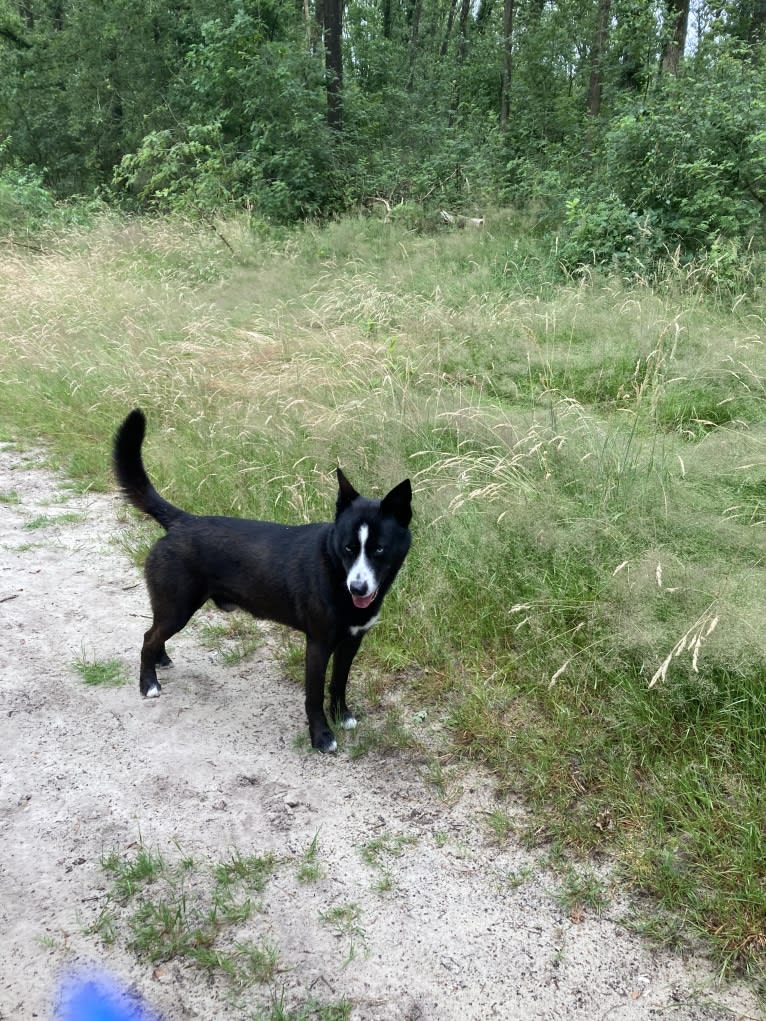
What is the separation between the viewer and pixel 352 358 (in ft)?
17.8

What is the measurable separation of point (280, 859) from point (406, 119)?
1602 cm

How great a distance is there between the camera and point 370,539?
265 cm

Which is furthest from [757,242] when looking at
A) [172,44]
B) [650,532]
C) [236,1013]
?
[172,44]

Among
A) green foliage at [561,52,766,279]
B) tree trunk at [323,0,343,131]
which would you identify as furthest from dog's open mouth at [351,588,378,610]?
tree trunk at [323,0,343,131]

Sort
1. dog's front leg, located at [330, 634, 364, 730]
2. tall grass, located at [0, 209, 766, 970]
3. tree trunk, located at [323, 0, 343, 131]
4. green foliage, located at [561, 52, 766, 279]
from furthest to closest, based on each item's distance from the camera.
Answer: tree trunk, located at [323, 0, 343, 131] < green foliage, located at [561, 52, 766, 279] < dog's front leg, located at [330, 634, 364, 730] < tall grass, located at [0, 209, 766, 970]

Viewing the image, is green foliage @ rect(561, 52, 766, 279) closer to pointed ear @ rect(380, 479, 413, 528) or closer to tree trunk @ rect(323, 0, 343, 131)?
pointed ear @ rect(380, 479, 413, 528)

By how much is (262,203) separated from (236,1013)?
38.9 feet

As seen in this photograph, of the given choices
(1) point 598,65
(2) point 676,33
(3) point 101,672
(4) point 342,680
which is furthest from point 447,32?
(4) point 342,680

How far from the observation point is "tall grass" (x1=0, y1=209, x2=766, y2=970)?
8.42ft

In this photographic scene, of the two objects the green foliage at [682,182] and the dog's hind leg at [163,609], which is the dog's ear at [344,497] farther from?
the green foliage at [682,182]

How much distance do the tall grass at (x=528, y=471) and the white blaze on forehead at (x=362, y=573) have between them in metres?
0.78

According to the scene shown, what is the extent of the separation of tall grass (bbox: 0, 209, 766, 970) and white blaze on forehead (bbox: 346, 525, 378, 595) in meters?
0.78

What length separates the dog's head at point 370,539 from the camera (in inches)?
103

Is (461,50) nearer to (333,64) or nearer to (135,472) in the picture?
(333,64)
